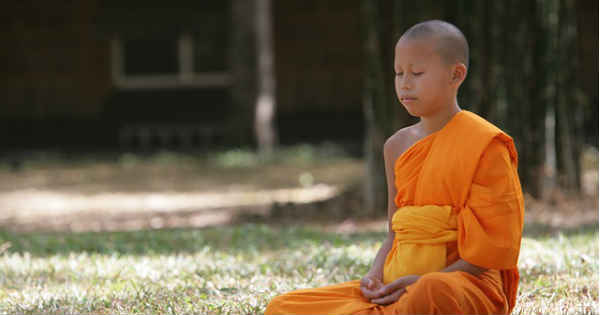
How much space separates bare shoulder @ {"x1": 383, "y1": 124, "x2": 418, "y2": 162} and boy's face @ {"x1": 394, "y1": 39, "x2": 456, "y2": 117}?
201 millimetres

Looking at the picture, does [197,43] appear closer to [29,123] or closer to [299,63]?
[299,63]

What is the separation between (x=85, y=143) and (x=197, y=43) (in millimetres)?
2987

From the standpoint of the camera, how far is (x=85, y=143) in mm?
15789

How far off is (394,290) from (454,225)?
0.32 meters

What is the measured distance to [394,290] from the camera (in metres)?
2.85

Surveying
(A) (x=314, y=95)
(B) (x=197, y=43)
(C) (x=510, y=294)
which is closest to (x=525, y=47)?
(C) (x=510, y=294)

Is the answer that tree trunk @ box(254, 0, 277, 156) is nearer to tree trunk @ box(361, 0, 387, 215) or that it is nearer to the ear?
tree trunk @ box(361, 0, 387, 215)

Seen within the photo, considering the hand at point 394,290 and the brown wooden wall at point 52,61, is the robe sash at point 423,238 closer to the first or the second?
the hand at point 394,290

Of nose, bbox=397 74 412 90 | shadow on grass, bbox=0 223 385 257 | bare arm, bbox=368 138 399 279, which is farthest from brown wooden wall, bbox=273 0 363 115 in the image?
nose, bbox=397 74 412 90

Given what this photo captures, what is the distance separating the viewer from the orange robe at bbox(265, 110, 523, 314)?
2.70 meters

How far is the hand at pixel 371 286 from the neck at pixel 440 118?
0.59 metres

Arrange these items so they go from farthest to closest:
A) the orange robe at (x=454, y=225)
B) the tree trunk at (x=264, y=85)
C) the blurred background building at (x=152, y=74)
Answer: the blurred background building at (x=152, y=74) < the tree trunk at (x=264, y=85) < the orange robe at (x=454, y=225)

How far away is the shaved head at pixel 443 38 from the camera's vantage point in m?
2.75

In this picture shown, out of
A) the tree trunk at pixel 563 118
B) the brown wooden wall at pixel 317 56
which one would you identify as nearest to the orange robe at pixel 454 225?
the tree trunk at pixel 563 118
